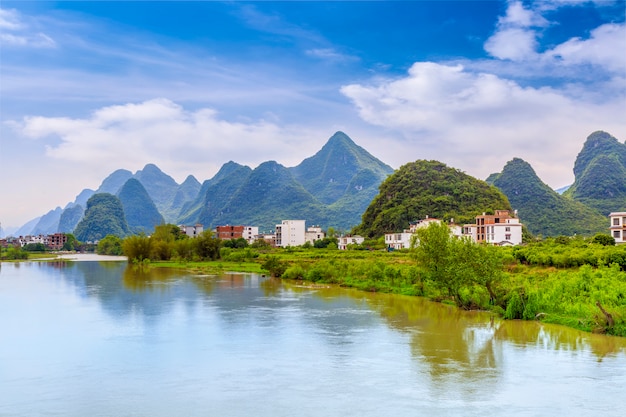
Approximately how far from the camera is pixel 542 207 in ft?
255

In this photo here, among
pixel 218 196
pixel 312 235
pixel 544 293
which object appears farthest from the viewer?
pixel 218 196

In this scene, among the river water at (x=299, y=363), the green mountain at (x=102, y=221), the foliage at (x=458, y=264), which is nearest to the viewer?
the river water at (x=299, y=363)

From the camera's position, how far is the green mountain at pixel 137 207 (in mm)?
172500

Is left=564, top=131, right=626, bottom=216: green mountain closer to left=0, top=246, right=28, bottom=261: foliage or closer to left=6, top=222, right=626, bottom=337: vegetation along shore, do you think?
left=6, top=222, right=626, bottom=337: vegetation along shore

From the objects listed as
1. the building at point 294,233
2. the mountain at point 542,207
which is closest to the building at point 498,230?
the mountain at point 542,207

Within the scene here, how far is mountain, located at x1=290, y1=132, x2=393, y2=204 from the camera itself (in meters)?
161

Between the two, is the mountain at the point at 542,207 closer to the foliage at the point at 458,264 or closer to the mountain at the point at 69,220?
the foliage at the point at 458,264

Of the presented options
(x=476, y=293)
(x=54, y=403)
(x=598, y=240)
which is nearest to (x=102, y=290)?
(x=476, y=293)

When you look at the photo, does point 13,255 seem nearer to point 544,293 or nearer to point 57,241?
point 57,241

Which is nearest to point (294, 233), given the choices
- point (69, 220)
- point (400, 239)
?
point (400, 239)

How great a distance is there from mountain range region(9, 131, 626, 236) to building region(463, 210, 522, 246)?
9.17 metres

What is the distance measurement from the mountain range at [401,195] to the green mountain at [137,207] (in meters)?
0.30

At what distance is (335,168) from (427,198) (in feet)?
326

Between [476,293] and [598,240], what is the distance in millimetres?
17557
